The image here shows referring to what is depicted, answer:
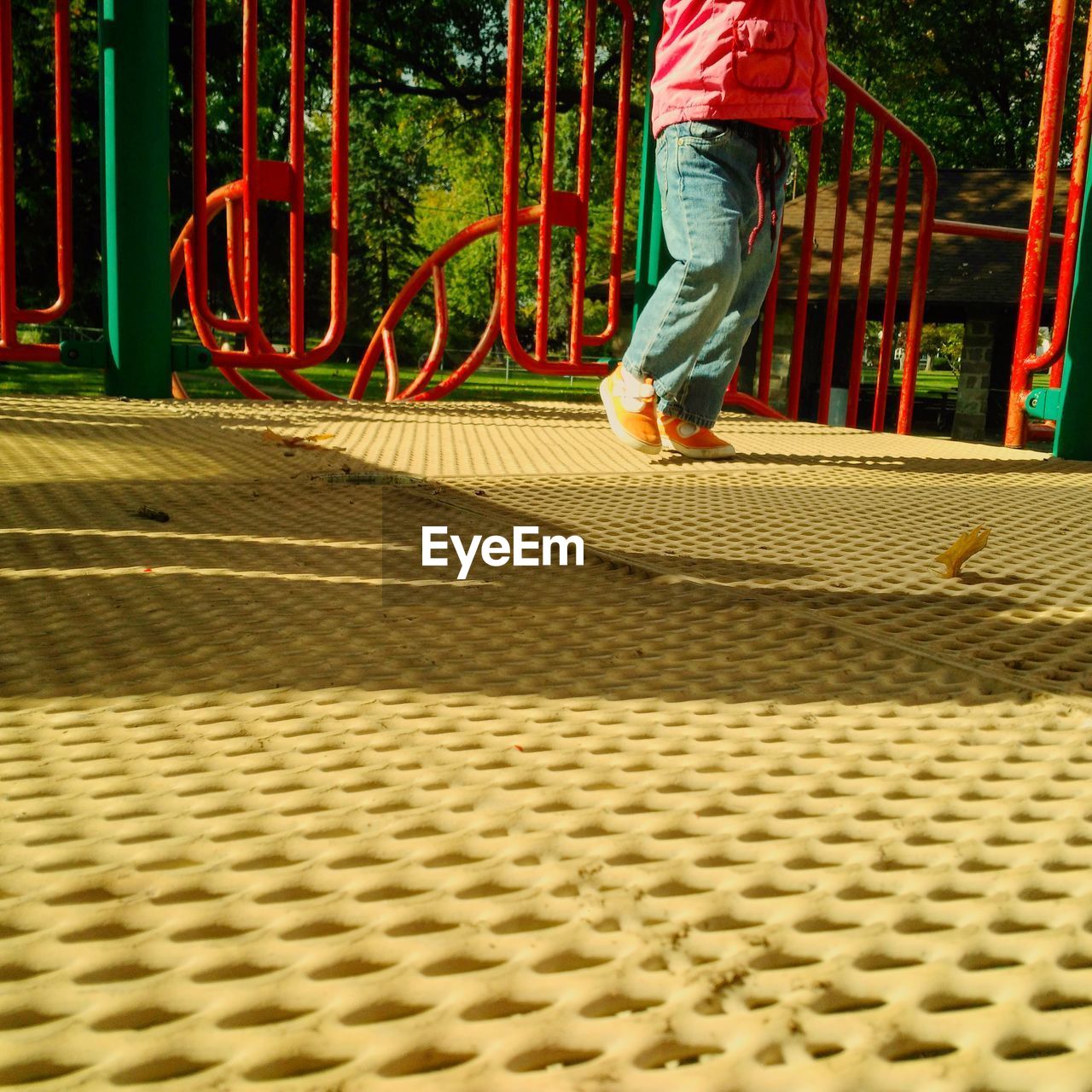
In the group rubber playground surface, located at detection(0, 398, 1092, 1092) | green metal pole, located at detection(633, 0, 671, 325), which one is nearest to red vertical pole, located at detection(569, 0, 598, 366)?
green metal pole, located at detection(633, 0, 671, 325)

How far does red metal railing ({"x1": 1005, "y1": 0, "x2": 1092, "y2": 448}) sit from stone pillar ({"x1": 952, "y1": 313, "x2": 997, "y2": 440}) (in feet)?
43.8

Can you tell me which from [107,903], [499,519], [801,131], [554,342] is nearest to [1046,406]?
[499,519]

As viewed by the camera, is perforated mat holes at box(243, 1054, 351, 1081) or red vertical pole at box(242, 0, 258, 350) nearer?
perforated mat holes at box(243, 1054, 351, 1081)

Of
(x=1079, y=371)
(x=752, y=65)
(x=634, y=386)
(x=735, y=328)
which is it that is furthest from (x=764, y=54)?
(x=1079, y=371)

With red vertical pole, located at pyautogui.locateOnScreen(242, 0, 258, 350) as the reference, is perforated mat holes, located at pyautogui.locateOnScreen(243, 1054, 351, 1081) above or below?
below

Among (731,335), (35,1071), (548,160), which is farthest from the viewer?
(548,160)

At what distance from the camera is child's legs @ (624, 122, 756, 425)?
9.20 feet

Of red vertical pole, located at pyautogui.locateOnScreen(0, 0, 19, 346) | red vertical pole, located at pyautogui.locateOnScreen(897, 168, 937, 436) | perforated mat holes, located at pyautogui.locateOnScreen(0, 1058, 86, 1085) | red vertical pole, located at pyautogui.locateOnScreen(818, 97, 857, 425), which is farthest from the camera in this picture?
red vertical pole, located at pyautogui.locateOnScreen(897, 168, 937, 436)

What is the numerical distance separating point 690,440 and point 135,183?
5.53ft

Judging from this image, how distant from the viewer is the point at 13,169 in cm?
334

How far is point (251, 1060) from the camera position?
522mm

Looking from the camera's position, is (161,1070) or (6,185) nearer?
(161,1070)

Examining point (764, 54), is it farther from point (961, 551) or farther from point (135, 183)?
point (135, 183)

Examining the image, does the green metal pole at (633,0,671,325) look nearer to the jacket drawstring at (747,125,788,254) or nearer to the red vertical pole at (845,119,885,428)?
the red vertical pole at (845,119,885,428)
